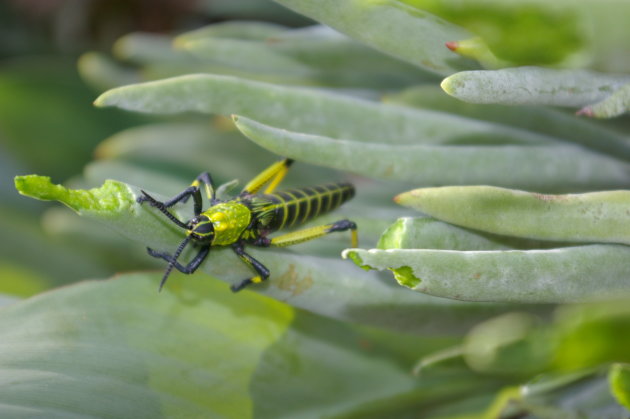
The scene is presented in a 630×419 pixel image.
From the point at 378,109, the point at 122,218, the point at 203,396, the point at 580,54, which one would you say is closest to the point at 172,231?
the point at 122,218

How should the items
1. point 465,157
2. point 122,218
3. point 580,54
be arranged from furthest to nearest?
point 465,157 < point 122,218 < point 580,54

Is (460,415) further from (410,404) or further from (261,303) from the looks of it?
(261,303)

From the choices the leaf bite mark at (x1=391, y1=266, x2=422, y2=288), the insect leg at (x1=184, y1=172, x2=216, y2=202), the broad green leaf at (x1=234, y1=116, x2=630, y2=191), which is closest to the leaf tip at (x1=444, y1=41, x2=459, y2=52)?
the broad green leaf at (x1=234, y1=116, x2=630, y2=191)

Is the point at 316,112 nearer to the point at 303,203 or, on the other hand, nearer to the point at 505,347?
the point at 303,203

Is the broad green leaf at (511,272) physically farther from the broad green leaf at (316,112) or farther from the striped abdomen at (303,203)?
the striped abdomen at (303,203)

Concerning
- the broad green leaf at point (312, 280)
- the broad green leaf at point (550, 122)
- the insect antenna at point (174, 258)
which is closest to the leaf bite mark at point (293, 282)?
the broad green leaf at point (312, 280)

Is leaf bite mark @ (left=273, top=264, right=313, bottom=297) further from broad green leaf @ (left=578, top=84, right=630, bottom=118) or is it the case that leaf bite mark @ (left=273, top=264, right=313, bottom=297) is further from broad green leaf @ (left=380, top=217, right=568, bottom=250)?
broad green leaf @ (left=578, top=84, right=630, bottom=118)
